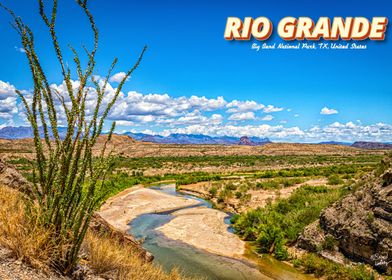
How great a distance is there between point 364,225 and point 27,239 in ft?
45.6

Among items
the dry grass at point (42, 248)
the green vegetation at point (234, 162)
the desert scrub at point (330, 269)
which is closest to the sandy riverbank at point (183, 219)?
the desert scrub at point (330, 269)

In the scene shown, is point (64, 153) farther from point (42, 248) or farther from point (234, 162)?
point (234, 162)

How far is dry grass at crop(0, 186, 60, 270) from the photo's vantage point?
563 cm

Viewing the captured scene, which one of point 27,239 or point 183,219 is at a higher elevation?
point 27,239

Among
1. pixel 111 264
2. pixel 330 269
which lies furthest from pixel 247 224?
pixel 111 264

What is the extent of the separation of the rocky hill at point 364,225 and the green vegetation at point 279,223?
1156mm

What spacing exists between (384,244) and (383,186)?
10.5 feet

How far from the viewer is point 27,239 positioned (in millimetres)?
5684

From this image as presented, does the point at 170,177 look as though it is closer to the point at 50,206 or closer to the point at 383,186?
the point at 383,186

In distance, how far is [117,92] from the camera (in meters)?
6.62

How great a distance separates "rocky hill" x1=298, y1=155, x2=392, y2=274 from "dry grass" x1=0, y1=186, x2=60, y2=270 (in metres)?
12.4

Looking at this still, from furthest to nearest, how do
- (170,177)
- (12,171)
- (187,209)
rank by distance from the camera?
(170,177) → (187,209) → (12,171)

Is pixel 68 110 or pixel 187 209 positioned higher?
pixel 68 110

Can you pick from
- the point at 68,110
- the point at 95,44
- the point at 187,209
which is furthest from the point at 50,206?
the point at 187,209
